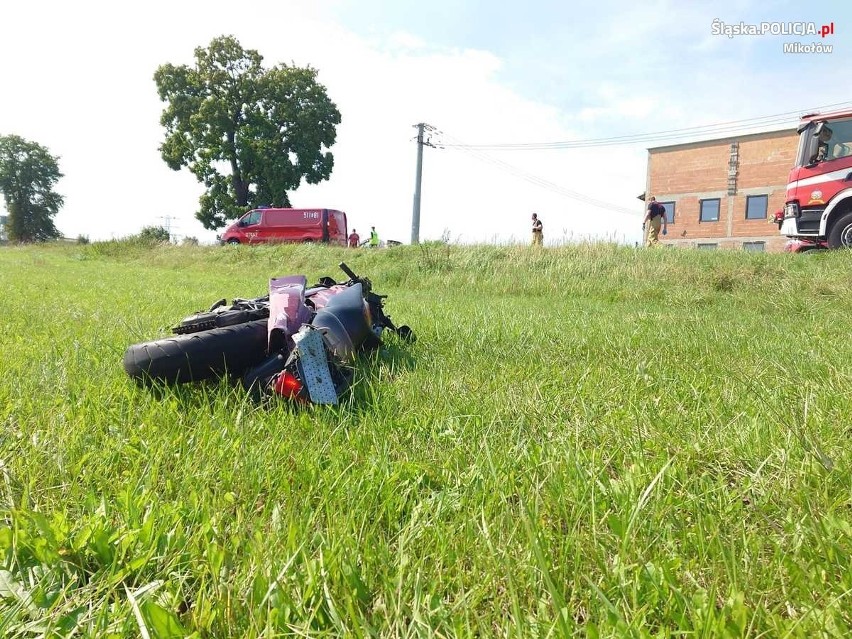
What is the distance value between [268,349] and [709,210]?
40432 millimetres

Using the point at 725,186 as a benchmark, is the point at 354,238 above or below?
below

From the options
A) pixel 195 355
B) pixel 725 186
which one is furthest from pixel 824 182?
pixel 725 186

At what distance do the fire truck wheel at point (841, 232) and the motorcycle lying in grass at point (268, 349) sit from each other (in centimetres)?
1196

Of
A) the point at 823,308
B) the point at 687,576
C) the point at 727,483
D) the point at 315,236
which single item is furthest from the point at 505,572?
the point at 315,236

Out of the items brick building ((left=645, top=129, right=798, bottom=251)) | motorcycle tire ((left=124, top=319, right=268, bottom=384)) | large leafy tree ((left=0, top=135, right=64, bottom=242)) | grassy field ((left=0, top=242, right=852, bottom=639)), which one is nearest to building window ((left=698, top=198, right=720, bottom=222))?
brick building ((left=645, top=129, right=798, bottom=251))

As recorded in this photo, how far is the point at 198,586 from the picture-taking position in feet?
3.03

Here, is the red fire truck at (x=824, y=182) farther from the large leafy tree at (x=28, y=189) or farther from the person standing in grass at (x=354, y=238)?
the large leafy tree at (x=28, y=189)

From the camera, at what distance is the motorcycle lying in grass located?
186 centimetres

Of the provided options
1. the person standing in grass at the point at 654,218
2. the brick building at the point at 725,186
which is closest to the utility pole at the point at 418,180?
the person standing in grass at the point at 654,218

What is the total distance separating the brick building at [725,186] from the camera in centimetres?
3184

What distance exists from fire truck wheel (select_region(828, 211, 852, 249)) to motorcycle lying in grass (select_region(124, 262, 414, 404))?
12.0 meters

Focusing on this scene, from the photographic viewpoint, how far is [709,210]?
34.6 meters

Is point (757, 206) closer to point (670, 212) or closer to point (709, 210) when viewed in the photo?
point (709, 210)

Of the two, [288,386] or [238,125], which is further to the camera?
[238,125]
